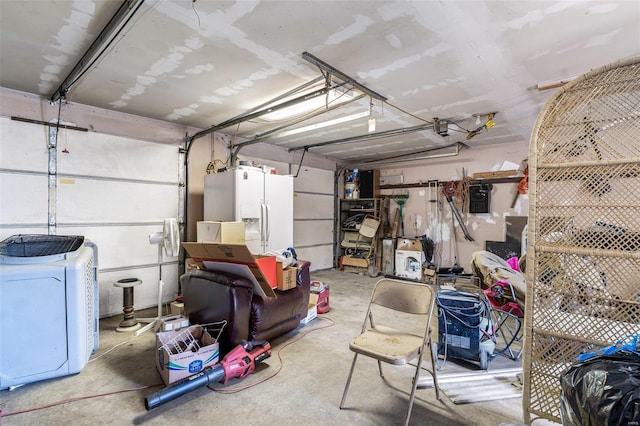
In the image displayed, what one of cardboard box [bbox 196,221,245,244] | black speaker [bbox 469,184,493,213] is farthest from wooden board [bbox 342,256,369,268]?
cardboard box [bbox 196,221,245,244]

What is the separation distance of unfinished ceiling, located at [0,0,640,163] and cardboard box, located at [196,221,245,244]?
4.83ft

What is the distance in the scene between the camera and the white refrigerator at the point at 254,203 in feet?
13.5

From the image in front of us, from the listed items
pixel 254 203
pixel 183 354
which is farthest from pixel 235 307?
pixel 254 203

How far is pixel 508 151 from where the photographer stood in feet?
18.1

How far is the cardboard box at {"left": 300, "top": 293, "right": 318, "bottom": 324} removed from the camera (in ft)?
12.0

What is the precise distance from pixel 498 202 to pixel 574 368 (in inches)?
196

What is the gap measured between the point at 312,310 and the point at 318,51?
2.86 metres

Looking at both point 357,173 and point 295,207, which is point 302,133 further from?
point 357,173

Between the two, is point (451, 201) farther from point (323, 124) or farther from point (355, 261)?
point (323, 124)

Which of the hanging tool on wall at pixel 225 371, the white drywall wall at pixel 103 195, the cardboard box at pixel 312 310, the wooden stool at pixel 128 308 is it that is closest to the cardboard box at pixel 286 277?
the hanging tool on wall at pixel 225 371

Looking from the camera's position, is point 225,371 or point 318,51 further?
point 318,51

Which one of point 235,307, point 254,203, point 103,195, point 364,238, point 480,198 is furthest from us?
point 364,238

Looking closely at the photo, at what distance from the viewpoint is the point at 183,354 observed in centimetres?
225

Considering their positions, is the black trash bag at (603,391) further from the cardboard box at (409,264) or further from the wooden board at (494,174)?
the wooden board at (494,174)
